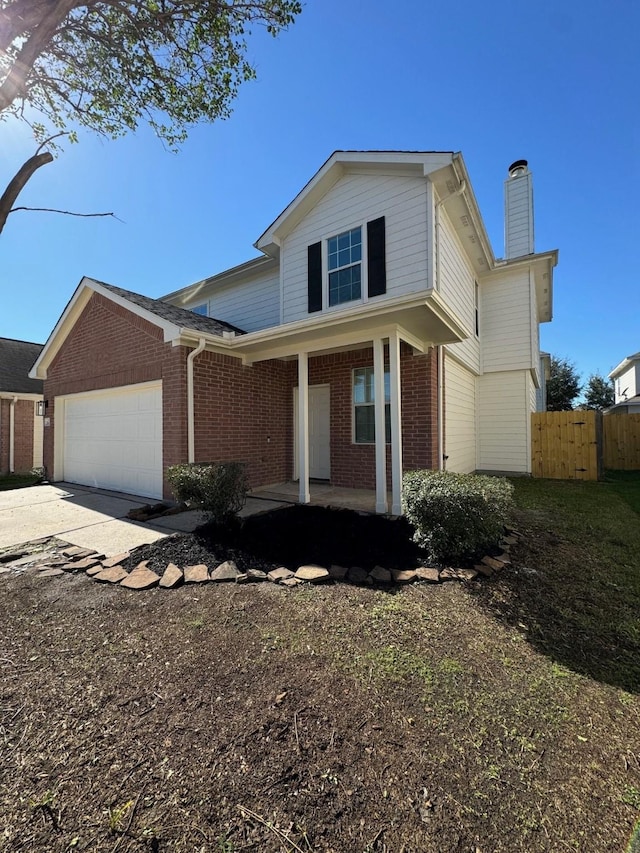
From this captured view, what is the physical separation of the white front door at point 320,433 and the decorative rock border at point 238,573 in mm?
5220

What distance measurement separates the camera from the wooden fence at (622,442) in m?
12.8

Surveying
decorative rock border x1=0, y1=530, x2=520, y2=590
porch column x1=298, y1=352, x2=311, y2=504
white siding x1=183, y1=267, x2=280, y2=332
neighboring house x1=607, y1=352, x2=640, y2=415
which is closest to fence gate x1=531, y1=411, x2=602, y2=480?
porch column x1=298, y1=352, x2=311, y2=504

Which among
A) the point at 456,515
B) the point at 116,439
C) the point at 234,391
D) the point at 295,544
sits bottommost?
the point at 295,544

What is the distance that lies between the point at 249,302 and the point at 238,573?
8.56m

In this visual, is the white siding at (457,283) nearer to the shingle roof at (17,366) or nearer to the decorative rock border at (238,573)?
the decorative rock border at (238,573)

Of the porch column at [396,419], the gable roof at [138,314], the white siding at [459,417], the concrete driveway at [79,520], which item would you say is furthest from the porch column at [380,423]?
the gable roof at [138,314]

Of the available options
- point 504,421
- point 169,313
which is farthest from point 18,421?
point 504,421

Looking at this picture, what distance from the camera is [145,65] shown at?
18.1 feet

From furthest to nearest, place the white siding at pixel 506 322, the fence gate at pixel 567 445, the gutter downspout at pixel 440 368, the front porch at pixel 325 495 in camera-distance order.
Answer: the white siding at pixel 506 322 → the fence gate at pixel 567 445 → the gutter downspout at pixel 440 368 → the front porch at pixel 325 495

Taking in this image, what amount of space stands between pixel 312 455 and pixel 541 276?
29.1 ft

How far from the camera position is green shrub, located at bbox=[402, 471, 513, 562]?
3.86m

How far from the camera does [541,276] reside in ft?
36.0

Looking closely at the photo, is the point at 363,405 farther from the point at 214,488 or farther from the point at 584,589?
the point at 584,589

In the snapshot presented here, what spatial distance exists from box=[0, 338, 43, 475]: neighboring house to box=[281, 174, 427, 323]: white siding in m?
11.0
